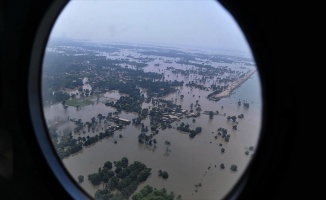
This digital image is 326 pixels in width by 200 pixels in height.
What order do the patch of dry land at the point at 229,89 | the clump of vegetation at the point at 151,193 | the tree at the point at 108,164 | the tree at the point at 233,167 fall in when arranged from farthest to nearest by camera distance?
the tree at the point at 108,164 → the clump of vegetation at the point at 151,193 → the patch of dry land at the point at 229,89 → the tree at the point at 233,167

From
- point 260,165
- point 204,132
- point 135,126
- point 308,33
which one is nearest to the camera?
point 308,33

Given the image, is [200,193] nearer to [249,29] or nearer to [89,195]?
[89,195]

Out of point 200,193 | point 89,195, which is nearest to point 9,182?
point 89,195

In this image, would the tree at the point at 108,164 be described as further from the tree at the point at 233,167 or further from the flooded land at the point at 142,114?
the tree at the point at 233,167

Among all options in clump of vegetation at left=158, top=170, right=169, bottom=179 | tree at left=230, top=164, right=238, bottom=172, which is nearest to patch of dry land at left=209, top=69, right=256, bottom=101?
tree at left=230, top=164, right=238, bottom=172

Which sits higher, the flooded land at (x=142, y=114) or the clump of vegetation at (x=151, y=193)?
the flooded land at (x=142, y=114)

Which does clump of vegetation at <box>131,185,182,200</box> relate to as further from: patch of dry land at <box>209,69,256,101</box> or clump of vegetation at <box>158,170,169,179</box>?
patch of dry land at <box>209,69,256,101</box>

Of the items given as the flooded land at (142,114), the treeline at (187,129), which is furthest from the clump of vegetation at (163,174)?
the treeline at (187,129)

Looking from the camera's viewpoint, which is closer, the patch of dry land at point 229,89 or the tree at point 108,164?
the patch of dry land at point 229,89

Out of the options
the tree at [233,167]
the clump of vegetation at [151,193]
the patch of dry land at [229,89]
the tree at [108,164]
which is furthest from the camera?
the tree at [108,164]
